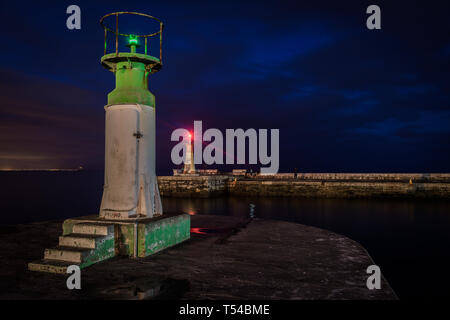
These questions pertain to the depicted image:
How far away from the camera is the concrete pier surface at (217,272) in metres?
4.57

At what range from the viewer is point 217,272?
18.2 feet

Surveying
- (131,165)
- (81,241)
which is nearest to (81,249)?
(81,241)

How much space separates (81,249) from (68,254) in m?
0.22

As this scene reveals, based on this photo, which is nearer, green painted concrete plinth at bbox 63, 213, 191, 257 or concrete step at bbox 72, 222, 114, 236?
concrete step at bbox 72, 222, 114, 236

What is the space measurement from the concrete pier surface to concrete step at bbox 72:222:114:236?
0.57 m

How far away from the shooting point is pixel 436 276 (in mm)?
10188

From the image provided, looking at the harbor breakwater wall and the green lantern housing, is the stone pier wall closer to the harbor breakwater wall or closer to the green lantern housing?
the harbor breakwater wall

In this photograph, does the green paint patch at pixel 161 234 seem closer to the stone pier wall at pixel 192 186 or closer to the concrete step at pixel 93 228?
the concrete step at pixel 93 228

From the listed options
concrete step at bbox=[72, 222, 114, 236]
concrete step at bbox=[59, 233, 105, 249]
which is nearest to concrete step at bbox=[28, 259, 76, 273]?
concrete step at bbox=[59, 233, 105, 249]

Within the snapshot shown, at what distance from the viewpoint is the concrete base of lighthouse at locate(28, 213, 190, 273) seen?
560cm

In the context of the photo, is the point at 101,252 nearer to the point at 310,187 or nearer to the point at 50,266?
the point at 50,266

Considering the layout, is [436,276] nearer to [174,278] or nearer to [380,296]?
[380,296]
